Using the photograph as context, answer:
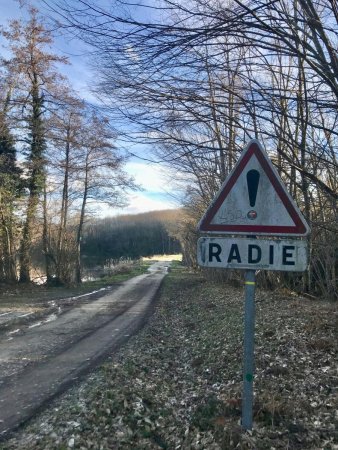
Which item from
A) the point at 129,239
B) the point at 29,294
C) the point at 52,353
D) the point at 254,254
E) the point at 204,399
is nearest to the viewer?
the point at 254,254

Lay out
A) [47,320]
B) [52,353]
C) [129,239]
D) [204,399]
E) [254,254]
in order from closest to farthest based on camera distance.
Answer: [254,254] → [204,399] → [52,353] → [47,320] → [129,239]

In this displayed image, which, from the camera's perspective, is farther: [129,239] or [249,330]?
[129,239]

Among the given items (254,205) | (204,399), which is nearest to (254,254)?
(254,205)

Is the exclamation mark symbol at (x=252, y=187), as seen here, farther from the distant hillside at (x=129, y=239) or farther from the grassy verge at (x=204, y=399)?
the distant hillside at (x=129, y=239)

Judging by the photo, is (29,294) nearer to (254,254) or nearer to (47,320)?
(47,320)

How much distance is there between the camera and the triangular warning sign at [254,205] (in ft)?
12.3

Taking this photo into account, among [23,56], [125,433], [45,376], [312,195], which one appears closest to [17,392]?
[45,376]

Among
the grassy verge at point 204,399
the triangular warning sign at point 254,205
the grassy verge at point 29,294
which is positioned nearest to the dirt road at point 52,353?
the grassy verge at point 204,399

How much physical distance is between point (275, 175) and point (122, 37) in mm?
3158

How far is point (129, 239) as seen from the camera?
323 ft

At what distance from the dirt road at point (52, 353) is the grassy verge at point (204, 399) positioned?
37cm

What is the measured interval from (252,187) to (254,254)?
57 cm

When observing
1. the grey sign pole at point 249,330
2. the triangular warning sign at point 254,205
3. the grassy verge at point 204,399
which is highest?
the triangular warning sign at point 254,205

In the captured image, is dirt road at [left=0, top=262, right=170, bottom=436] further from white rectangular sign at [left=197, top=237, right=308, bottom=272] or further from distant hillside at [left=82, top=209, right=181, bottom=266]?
distant hillside at [left=82, top=209, right=181, bottom=266]
